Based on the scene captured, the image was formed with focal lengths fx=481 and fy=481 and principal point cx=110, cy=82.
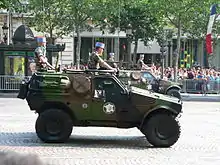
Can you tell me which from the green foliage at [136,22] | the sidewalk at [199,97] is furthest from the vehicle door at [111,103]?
the green foliage at [136,22]

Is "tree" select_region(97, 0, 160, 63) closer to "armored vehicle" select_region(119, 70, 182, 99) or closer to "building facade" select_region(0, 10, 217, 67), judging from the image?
"building facade" select_region(0, 10, 217, 67)

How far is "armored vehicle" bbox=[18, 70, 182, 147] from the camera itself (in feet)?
31.4

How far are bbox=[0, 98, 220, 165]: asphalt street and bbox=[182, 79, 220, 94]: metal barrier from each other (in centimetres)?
1348

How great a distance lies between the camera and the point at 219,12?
32656 millimetres

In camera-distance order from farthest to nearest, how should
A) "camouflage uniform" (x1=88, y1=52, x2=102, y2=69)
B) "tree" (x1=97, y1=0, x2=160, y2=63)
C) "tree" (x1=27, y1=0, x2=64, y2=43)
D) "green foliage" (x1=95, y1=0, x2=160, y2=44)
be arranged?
"tree" (x1=97, y1=0, x2=160, y2=63)
"green foliage" (x1=95, y1=0, x2=160, y2=44)
"tree" (x1=27, y1=0, x2=64, y2=43)
"camouflage uniform" (x1=88, y1=52, x2=102, y2=69)

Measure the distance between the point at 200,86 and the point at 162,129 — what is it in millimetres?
17604

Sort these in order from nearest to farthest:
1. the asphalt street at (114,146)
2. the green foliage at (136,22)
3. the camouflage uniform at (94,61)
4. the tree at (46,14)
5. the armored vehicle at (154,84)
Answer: the asphalt street at (114,146) → the camouflage uniform at (94,61) → the armored vehicle at (154,84) → the tree at (46,14) → the green foliage at (136,22)

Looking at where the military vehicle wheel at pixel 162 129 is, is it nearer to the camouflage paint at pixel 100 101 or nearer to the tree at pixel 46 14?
the camouflage paint at pixel 100 101

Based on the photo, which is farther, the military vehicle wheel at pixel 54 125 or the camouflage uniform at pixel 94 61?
the camouflage uniform at pixel 94 61

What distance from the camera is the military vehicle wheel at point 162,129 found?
31.3 feet

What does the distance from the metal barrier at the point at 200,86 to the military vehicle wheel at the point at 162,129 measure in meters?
17.3

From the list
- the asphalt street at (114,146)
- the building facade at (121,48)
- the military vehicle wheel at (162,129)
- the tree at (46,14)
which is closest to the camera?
the asphalt street at (114,146)

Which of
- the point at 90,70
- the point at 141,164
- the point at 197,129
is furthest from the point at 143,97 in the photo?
the point at 197,129

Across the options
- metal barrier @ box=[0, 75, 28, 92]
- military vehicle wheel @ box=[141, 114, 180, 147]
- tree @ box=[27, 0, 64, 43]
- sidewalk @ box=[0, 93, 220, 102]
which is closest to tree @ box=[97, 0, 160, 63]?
tree @ box=[27, 0, 64, 43]
